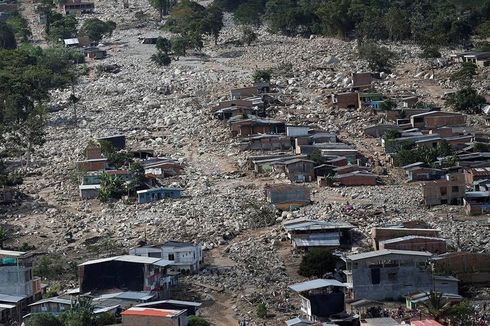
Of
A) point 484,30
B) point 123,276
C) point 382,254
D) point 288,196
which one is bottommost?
point 123,276

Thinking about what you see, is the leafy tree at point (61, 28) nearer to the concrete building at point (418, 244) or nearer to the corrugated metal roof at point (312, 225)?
the corrugated metal roof at point (312, 225)

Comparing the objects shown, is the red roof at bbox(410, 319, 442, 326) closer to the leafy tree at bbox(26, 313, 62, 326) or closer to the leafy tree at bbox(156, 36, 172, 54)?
the leafy tree at bbox(26, 313, 62, 326)

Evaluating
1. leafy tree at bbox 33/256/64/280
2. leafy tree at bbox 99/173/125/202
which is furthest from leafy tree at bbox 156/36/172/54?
leafy tree at bbox 33/256/64/280

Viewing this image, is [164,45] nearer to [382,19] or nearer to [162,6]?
[382,19]

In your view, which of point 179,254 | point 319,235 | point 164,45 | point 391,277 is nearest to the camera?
point 391,277

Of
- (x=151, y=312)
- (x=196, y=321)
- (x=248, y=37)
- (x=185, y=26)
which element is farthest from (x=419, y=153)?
(x=185, y=26)

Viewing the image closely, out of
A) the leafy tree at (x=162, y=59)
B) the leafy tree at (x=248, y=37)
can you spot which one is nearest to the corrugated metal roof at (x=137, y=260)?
the leafy tree at (x=162, y=59)
